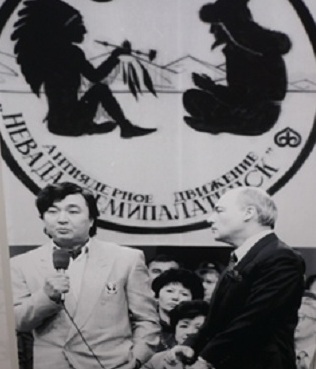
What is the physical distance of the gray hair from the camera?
66.3 inches

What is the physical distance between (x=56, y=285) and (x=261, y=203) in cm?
56

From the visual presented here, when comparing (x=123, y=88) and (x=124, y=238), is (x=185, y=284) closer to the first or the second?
(x=124, y=238)

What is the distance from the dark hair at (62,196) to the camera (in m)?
1.70

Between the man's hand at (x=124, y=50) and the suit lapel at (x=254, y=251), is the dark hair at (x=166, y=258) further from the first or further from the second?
the man's hand at (x=124, y=50)

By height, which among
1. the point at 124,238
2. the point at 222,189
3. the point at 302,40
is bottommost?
the point at 124,238

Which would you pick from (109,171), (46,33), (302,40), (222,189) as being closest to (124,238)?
(109,171)

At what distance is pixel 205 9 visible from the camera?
165 cm

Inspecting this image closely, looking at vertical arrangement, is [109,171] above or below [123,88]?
below

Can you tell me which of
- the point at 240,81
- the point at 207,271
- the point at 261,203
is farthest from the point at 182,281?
the point at 240,81

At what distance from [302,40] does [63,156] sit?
66cm

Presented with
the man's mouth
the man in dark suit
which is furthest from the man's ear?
the man's mouth

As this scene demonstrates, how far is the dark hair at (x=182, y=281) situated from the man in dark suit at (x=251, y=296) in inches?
1.8

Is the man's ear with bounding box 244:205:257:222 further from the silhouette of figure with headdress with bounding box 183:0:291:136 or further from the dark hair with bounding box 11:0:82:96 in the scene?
the dark hair with bounding box 11:0:82:96

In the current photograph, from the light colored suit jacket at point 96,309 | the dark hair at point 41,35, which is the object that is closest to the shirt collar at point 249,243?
the light colored suit jacket at point 96,309
